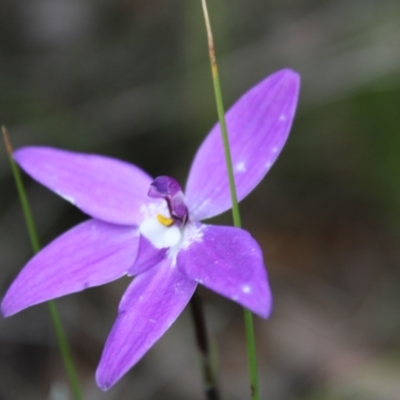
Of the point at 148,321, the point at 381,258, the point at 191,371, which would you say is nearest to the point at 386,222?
the point at 381,258

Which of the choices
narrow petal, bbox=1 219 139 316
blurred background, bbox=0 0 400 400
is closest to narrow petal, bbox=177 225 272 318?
narrow petal, bbox=1 219 139 316

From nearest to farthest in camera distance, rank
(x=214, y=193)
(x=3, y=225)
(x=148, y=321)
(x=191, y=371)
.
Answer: (x=148, y=321) < (x=214, y=193) < (x=191, y=371) < (x=3, y=225)

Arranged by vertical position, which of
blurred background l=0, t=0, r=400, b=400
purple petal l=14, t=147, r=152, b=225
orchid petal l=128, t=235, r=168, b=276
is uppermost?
purple petal l=14, t=147, r=152, b=225

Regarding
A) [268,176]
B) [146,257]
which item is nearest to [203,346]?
[146,257]

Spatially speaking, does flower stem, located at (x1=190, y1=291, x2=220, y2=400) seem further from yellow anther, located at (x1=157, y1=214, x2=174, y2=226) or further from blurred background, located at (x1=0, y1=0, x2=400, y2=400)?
blurred background, located at (x1=0, y1=0, x2=400, y2=400)

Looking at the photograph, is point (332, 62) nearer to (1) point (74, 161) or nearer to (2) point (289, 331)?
(2) point (289, 331)

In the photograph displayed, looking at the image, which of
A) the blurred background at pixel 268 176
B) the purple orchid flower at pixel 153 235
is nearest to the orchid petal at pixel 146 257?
the purple orchid flower at pixel 153 235
